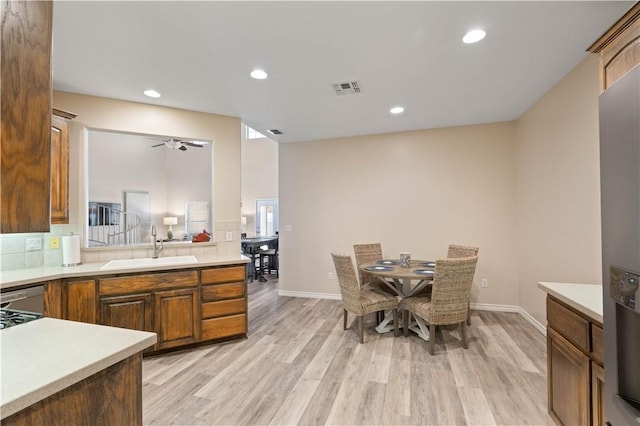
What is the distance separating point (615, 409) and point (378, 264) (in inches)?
108

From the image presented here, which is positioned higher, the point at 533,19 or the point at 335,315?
the point at 533,19

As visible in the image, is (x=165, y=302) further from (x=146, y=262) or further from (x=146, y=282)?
(x=146, y=262)

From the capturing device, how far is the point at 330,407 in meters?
2.11

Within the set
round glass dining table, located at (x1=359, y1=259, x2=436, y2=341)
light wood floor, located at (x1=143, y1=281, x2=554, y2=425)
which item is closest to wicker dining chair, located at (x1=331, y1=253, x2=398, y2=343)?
round glass dining table, located at (x1=359, y1=259, x2=436, y2=341)

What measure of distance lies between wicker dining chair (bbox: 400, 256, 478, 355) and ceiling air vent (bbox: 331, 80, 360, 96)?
75.8 inches

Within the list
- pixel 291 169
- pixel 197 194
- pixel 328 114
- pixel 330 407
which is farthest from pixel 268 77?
pixel 197 194

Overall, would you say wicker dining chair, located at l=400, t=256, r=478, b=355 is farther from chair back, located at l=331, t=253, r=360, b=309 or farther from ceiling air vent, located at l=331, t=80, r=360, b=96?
ceiling air vent, located at l=331, t=80, r=360, b=96

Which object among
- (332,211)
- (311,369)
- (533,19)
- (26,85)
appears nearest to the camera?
(26,85)

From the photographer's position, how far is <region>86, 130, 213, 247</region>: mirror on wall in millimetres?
4852

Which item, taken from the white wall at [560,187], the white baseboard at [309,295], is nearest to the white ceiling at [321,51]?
the white wall at [560,187]

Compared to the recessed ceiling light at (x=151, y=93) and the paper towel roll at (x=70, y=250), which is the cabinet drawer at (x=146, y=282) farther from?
the recessed ceiling light at (x=151, y=93)

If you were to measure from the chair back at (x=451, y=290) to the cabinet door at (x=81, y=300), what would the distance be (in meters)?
3.15

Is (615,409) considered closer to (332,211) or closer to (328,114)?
(328,114)

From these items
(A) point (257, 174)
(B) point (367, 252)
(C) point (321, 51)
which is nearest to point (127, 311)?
(C) point (321, 51)
